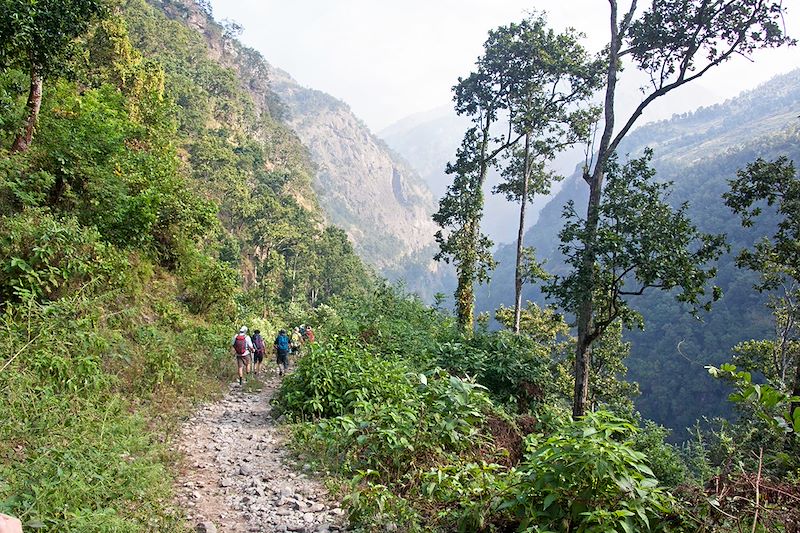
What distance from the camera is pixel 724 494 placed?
303 cm

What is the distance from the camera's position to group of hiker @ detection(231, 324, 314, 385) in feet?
36.9

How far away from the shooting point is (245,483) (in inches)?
221

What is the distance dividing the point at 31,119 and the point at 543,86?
17.3m

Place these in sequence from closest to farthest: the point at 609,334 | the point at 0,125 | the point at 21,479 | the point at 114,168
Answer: the point at 21,479, the point at 0,125, the point at 114,168, the point at 609,334

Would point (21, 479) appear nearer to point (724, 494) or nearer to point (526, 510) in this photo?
point (526, 510)

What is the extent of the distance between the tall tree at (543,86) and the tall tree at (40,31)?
14925mm

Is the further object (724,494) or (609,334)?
(609,334)

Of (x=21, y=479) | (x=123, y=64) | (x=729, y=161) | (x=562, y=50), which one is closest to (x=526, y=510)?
(x=21, y=479)

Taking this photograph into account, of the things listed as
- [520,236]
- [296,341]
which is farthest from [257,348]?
[520,236]

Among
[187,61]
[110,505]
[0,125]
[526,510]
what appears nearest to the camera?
[526,510]

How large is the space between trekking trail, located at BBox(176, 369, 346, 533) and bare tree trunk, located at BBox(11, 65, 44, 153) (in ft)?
21.0

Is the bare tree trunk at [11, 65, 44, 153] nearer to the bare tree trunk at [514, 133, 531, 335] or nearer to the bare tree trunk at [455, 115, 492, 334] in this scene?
the bare tree trunk at [455, 115, 492, 334]

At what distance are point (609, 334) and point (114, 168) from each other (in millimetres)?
21332

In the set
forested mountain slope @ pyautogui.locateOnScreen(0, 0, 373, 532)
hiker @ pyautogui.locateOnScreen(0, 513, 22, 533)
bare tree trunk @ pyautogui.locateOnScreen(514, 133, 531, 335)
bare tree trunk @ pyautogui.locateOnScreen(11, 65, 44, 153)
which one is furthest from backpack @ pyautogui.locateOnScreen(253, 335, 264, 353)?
hiker @ pyautogui.locateOnScreen(0, 513, 22, 533)
